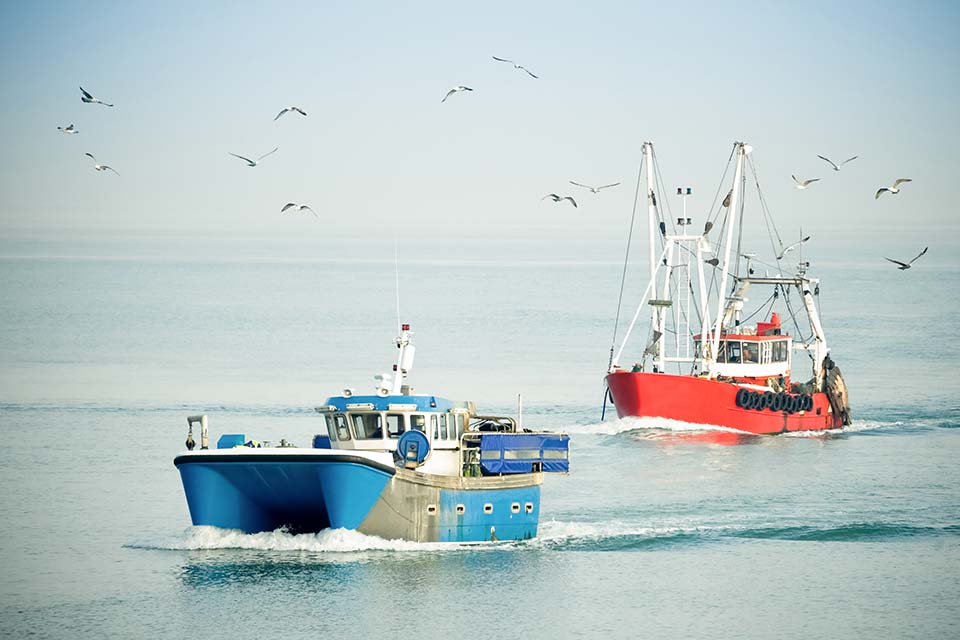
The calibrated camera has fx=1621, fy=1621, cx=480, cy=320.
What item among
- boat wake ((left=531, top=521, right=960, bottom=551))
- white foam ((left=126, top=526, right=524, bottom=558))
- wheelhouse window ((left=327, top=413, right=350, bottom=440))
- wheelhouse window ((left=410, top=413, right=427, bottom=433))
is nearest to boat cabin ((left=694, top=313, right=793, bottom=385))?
boat wake ((left=531, top=521, right=960, bottom=551))

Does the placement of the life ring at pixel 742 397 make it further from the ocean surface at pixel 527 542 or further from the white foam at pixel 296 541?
the white foam at pixel 296 541

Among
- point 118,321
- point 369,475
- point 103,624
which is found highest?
point 118,321

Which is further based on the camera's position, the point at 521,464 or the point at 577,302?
the point at 577,302

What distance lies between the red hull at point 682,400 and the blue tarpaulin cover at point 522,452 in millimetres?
29304

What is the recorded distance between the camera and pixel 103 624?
38.7 m

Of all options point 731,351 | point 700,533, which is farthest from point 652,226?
point 700,533

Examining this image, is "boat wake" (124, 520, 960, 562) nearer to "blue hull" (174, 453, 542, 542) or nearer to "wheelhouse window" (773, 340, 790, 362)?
"blue hull" (174, 453, 542, 542)

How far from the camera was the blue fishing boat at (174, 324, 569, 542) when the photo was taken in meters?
41.7

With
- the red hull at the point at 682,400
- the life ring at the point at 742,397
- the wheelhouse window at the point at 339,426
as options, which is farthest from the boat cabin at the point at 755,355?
the wheelhouse window at the point at 339,426

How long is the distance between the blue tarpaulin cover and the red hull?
2930 cm

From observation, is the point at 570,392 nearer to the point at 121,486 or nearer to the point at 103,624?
the point at 121,486

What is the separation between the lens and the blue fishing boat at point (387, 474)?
4166cm

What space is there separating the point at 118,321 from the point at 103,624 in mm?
120682

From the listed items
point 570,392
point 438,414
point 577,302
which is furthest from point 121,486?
point 577,302
